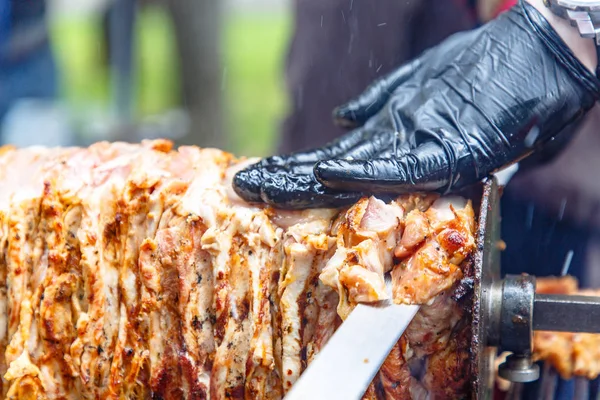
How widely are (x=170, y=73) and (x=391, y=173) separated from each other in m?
10.3

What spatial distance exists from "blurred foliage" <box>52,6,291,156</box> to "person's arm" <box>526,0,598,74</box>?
7768 millimetres

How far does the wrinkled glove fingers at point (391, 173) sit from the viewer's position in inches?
81.7

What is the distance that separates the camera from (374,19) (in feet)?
14.7

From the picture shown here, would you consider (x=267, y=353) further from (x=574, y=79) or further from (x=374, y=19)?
(x=374, y=19)

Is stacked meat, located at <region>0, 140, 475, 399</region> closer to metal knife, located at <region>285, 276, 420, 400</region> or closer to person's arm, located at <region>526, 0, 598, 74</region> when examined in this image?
metal knife, located at <region>285, 276, 420, 400</region>

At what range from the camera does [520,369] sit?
221 cm

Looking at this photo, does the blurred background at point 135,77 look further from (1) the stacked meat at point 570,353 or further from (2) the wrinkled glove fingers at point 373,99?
(1) the stacked meat at point 570,353

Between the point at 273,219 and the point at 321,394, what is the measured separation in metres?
0.73

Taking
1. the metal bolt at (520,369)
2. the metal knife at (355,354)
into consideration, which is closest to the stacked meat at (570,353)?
the metal bolt at (520,369)

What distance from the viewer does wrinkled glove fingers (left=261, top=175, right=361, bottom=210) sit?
220cm

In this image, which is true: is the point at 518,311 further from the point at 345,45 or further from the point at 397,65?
the point at 345,45

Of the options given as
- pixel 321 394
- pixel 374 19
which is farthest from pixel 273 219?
pixel 374 19

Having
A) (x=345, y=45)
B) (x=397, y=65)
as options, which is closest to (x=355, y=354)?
(x=397, y=65)

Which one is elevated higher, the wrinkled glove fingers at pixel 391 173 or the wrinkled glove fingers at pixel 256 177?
the wrinkled glove fingers at pixel 391 173
